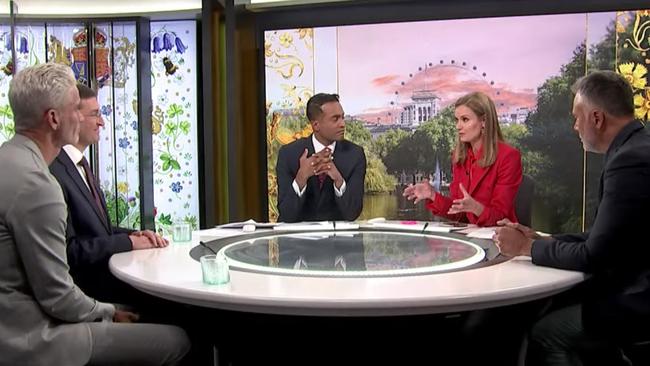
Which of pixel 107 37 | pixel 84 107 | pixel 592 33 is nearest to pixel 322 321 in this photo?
pixel 84 107

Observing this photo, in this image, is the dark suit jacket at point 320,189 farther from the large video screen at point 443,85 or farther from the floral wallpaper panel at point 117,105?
the floral wallpaper panel at point 117,105

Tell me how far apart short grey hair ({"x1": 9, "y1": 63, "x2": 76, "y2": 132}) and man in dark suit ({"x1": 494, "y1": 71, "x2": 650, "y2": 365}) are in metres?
1.65

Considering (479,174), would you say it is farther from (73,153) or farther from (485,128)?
(73,153)

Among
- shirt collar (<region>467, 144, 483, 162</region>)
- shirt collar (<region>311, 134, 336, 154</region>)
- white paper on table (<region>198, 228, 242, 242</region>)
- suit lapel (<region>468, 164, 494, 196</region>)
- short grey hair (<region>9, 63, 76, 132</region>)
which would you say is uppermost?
short grey hair (<region>9, 63, 76, 132</region>)

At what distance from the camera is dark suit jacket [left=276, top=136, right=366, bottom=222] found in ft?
15.0

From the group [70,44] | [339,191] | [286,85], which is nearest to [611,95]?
[339,191]

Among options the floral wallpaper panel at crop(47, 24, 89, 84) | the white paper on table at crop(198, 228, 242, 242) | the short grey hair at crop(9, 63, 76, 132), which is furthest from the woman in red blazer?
the floral wallpaper panel at crop(47, 24, 89, 84)

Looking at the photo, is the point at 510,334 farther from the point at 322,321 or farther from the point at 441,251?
the point at 322,321

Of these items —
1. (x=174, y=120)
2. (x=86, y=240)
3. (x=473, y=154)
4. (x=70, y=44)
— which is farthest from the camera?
(x=174, y=120)

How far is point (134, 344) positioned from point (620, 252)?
1.63 m

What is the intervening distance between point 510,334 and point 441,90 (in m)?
2.75

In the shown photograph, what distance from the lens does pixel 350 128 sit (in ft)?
15.7

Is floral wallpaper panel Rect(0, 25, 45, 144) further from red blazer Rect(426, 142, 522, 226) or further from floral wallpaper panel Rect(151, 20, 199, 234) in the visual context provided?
red blazer Rect(426, 142, 522, 226)

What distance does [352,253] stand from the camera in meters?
2.55
